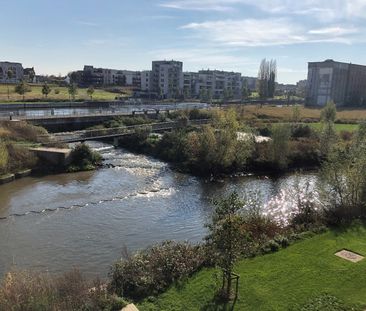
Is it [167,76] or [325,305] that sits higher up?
[167,76]

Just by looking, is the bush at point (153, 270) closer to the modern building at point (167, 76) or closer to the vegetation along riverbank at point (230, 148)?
the vegetation along riverbank at point (230, 148)

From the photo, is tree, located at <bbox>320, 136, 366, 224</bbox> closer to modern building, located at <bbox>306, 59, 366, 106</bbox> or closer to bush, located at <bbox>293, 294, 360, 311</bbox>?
bush, located at <bbox>293, 294, 360, 311</bbox>

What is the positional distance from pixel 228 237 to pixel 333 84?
5611 inches

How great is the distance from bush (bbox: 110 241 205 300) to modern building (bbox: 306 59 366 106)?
449ft

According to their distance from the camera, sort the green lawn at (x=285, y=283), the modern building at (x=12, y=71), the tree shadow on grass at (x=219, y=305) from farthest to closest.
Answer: the modern building at (x=12, y=71) < the green lawn at (x=285, y=283) < the tree shadow on grass at (x=219, y=305)

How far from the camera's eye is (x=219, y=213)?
51.5 feet

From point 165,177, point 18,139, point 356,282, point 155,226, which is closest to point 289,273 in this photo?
point 356,282

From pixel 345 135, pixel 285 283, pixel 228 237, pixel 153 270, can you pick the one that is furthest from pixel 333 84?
pixel 228 237

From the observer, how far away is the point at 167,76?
175625 millimetres

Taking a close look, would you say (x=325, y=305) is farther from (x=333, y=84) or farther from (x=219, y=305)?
(x=333, y=84)

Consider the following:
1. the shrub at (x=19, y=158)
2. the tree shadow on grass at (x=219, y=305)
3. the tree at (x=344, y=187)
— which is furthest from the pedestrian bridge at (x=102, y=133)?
the tree shadow on grass at (x=219, y=305)

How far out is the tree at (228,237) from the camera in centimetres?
1474

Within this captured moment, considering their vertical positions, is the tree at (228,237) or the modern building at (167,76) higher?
the modern building at (167,76)

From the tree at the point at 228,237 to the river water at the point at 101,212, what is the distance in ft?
22.0
